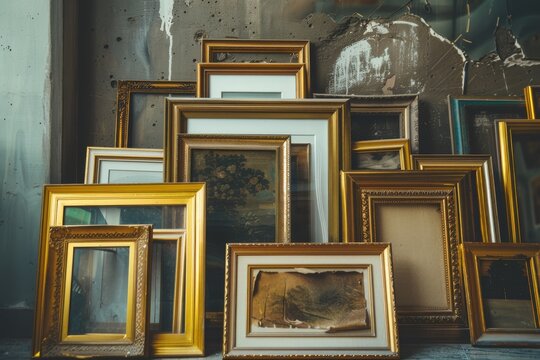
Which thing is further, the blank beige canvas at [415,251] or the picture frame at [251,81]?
the picture frame at [251,81]

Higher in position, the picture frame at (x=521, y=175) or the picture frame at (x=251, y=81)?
the picture frame at (x=251, y=81)

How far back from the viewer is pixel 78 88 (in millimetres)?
2172

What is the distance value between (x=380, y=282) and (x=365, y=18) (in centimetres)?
120

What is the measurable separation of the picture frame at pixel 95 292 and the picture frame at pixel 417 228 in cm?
75

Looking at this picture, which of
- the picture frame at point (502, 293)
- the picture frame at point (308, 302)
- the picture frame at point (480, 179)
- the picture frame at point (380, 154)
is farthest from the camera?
the picture frame at point (380, 154)

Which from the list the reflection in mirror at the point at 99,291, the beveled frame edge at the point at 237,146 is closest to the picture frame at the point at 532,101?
the beveled frame edge at the point at 237,146

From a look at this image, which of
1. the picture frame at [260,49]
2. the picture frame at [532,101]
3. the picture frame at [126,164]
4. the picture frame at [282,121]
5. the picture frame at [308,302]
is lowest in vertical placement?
the picture frame at [308,302]

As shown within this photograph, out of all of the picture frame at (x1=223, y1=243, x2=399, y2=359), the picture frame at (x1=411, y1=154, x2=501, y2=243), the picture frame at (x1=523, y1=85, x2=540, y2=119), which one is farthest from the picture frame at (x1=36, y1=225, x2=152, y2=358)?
the picture frame at (x1=523, y1=85, x2=540, y2=119)

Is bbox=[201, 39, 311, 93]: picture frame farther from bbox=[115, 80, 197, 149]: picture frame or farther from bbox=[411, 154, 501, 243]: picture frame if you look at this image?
bbox=[411, 154, 501, 243]: picture frame

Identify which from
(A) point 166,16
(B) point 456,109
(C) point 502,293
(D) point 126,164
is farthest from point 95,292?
(B) point 456,109

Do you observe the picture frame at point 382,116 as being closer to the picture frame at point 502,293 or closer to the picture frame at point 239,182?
the picture frame at point 239,182

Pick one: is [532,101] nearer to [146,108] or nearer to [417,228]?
[417,228]

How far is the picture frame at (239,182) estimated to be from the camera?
71.7 inches

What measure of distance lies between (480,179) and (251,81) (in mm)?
987
